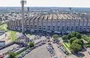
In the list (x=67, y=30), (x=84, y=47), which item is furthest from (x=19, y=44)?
(x=67, y=30)

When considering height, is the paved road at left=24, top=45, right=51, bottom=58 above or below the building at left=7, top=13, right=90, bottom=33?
below

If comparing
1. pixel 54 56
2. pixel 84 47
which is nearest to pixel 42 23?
pixel 84 47

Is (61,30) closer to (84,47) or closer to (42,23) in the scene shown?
(42,23)

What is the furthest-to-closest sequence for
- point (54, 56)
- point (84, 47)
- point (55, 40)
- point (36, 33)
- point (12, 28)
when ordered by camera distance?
point (12, 28)
point (36, 33)
point (55, 40)
point (84, 47)
point (54, 56)

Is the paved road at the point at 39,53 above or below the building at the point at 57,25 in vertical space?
below

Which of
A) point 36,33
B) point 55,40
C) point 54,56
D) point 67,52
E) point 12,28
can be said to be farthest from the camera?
point 12,28

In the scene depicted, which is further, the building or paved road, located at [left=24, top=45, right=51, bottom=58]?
the building

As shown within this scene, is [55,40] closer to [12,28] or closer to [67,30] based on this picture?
[67,30]

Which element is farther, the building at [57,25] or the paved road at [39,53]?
the building at [57,25]

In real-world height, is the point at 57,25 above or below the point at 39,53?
above

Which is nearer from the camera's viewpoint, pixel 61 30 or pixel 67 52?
pixel 67 52

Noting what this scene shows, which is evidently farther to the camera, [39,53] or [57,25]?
[57,25]
